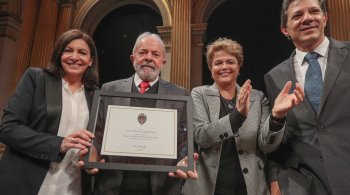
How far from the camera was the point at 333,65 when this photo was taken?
1.67 m

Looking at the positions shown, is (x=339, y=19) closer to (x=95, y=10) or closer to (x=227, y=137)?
(x=227, y=137)

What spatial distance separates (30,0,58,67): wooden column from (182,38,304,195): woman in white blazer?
6.13m

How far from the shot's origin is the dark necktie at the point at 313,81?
65.2 inches

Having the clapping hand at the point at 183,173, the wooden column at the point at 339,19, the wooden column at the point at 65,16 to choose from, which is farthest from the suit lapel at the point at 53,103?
the wooden column at the point at 65,16

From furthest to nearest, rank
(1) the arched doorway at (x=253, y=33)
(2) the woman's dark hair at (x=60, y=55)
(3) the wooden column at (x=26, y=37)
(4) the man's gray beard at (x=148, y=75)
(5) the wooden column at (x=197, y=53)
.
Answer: (1) the arched doorway at (x=253, y=33)
(3) the wooden column at (x=26, y=37)
(5) the wooden column at (x=197, y=53)
(4) the man's gray beard at (x=148, y=75)
(2) the woman's dark hair at (x=60, y=55)

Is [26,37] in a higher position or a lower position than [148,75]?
higher

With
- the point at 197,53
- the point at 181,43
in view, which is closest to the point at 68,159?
the point at 181,43

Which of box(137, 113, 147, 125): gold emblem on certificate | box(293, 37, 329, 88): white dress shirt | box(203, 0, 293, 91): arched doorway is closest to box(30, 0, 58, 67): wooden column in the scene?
box(203, 0, 293, 91): arched doorway

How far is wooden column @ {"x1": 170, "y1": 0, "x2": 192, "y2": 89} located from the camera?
639cm

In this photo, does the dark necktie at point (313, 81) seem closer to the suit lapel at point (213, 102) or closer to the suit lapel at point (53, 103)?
the suit lapel at point (213, 102)

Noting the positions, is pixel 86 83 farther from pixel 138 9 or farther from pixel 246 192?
pixel 138 9

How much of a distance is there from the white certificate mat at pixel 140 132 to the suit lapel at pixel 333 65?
0.81m

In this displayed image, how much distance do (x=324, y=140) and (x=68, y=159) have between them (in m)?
1.36

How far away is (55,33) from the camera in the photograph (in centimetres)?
758
